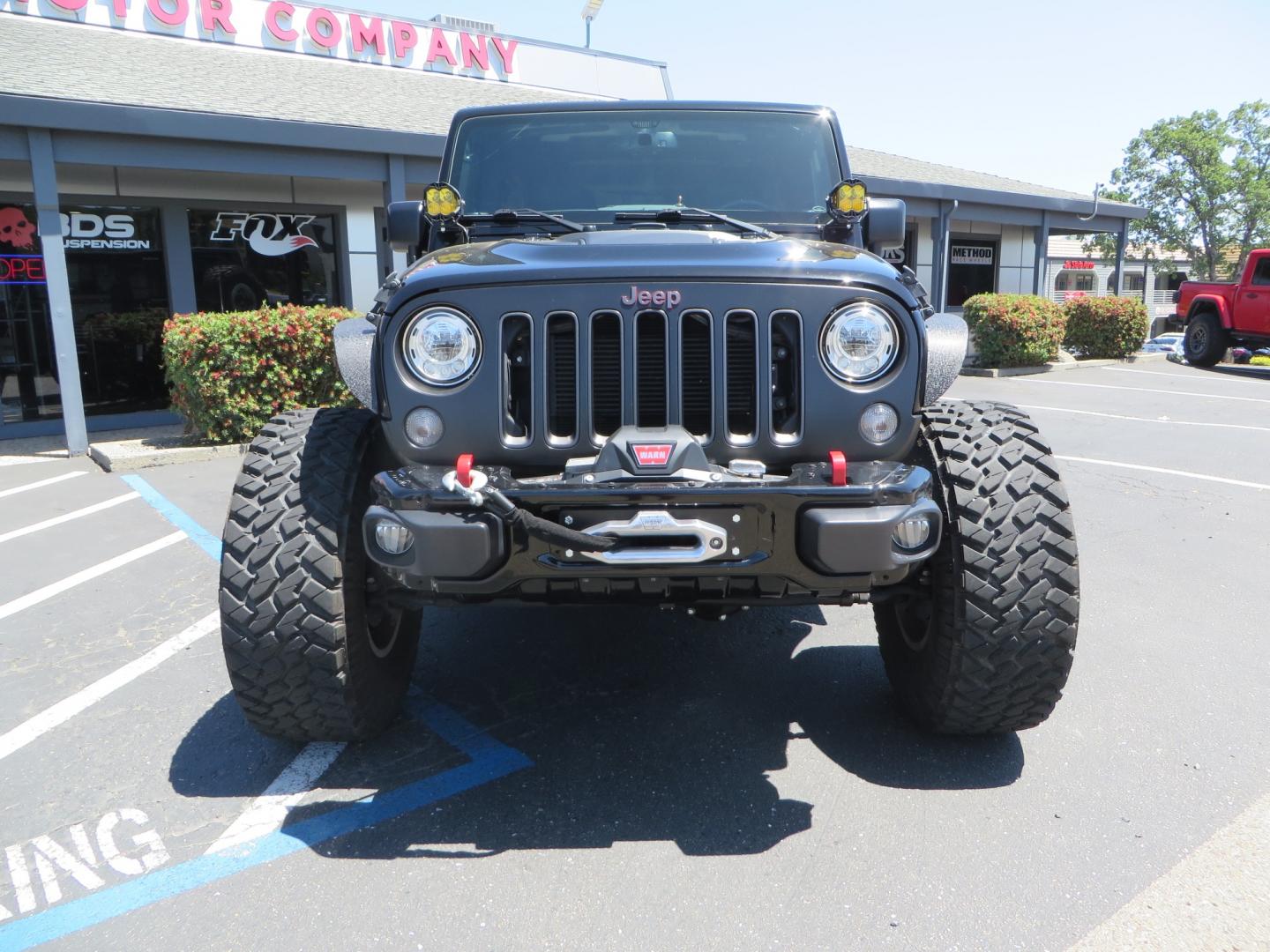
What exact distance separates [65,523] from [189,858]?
4819 mm

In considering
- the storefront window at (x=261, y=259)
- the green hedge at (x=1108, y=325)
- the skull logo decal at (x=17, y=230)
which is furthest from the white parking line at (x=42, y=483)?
the green hedge at (x=1108, y=325)

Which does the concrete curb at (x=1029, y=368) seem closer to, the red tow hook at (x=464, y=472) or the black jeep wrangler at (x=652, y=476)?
the black jeep wrangler at (x=652, y=476)

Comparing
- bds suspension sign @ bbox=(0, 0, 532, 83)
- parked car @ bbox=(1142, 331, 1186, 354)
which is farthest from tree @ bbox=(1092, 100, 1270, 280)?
bds suspension sign @ bbox=(0, 0, 532, 83)

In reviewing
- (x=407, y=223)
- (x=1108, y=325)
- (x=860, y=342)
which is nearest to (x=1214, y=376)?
(x=1108, y=325)

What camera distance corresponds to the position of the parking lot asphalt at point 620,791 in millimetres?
2270

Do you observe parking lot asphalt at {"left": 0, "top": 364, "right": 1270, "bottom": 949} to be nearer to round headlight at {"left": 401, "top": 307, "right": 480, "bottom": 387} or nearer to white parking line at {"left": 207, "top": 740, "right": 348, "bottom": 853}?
white parking line at {"left": 207, "top": 740, "right": 348, "bottom": 853}

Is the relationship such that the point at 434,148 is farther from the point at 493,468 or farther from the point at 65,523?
the point at 493,468

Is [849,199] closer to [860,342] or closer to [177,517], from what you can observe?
A: [860,342]

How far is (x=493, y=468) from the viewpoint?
254cm

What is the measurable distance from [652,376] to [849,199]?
4.67 feet

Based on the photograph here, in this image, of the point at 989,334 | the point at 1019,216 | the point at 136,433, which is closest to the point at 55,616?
the point at 136,433

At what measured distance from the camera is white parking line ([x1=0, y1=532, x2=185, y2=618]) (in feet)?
15.2

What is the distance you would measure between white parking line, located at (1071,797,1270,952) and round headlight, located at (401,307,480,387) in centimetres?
206

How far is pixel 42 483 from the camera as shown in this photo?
8.02 metres
